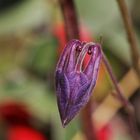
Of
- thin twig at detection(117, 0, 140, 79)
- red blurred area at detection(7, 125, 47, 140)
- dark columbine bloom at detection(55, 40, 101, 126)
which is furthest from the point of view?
red blurred area at detection(7, 125, 47, 140)

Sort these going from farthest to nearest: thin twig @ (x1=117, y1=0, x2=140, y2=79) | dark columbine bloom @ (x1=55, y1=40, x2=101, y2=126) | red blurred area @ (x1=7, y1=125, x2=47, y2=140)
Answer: red blurred area @ (x1=7, y1=125, x2=47, y2=140) → thin twig @ (x1=117, y1=0, x2=140, y2=79) → dark columbine bloom @ (x1=55, y1=40, x2=101, y2=126)

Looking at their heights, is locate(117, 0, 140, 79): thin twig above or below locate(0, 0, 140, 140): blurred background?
above

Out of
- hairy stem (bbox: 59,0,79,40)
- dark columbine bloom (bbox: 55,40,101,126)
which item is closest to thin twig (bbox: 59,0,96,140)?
hairy stem (bbox: 59,0,79,40)

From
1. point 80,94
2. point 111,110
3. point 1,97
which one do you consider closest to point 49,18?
point 1,97

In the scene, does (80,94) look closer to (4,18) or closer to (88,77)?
(88,77)

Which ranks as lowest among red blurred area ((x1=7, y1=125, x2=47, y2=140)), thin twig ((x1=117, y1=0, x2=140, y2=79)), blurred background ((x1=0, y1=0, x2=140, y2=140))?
red blurred area ((x1=7, y1=125, x2=47, y2=140))

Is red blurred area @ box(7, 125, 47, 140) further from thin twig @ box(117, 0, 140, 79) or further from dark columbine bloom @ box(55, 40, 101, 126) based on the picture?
dark columbine bloom @ box(55, 40, 101, 126)
